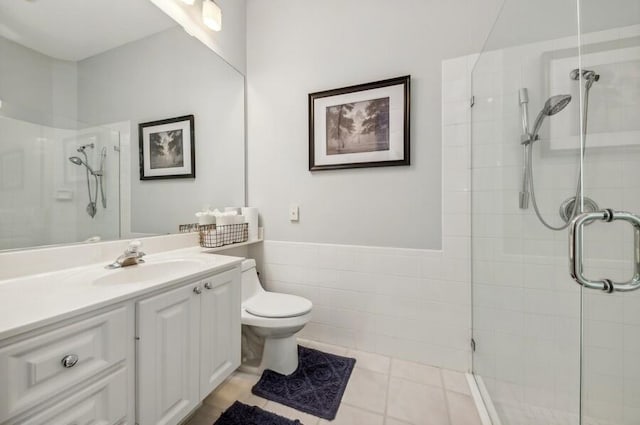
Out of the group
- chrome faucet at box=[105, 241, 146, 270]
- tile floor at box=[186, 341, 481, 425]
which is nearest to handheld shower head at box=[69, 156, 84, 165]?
chrome faucet at box=[105, 241, 146, 270]

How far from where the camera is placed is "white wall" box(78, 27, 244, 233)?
3.64 feet

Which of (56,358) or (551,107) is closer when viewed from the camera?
(56,358)

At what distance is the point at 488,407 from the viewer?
119 cm

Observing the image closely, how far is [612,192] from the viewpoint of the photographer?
2.75 ft

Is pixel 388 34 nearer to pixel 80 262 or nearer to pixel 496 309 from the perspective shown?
pixel 496 309

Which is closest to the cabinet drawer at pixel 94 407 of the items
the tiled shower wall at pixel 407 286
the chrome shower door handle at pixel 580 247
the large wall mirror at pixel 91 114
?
the large wall mirror at pixel 91 114

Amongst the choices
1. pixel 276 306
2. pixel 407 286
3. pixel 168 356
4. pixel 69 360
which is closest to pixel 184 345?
pixel 168 356

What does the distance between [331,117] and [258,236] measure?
1.03 meters

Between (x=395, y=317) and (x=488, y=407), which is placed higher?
(x=395, y=317)

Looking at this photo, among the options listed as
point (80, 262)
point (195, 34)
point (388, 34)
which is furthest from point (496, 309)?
point (195, 34)

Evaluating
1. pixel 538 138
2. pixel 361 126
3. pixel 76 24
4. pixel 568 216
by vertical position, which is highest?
pixel 76 24

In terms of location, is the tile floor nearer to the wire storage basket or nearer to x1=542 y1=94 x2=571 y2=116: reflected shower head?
the wire storage basket

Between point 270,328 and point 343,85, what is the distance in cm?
161

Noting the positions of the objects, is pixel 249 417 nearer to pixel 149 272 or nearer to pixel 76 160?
pixel 149 272
